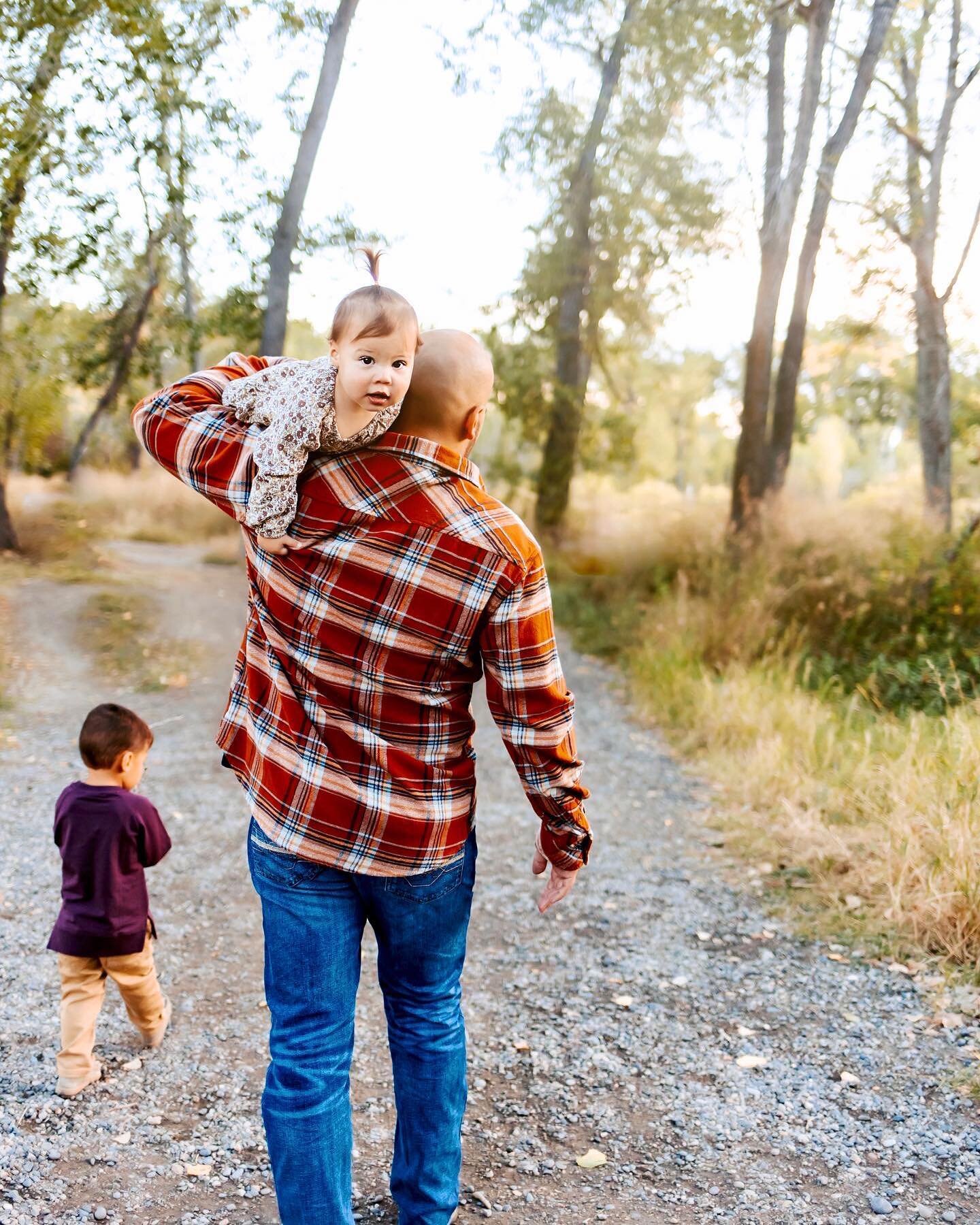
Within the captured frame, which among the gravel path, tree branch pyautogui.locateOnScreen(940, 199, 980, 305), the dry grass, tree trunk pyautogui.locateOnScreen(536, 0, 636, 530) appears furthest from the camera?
tree trunk pyautogui.locateOnScreen(536, 0, 636, 530)

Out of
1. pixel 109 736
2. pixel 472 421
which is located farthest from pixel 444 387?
pixel 109 736

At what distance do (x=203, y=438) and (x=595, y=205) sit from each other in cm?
1403

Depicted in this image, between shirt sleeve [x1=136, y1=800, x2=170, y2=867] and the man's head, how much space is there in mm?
1419

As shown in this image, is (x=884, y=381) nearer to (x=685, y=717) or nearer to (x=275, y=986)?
(x=685, y=717)

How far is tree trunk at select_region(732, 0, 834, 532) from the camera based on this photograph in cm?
960

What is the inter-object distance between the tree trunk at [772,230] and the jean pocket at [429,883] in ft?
26.8

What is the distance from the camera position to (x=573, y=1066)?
306 centimetres

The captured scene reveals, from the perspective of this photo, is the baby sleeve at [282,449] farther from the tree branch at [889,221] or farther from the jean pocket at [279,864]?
the tree branch at [889,221]

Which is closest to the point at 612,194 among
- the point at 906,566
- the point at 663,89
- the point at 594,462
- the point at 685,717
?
the point at 663,89

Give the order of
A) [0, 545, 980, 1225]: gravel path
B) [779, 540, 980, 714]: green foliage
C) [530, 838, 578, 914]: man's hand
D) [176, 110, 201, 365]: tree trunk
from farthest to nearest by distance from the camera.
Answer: [176, 110, 201, 365]: tree trunk < [779, 540, 980, 714]: green foliage < [0, 545, 980, 1225]: gravel path < [530, 838, 578, 914]: man's hand

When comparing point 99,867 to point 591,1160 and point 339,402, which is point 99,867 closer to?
point 591,1160

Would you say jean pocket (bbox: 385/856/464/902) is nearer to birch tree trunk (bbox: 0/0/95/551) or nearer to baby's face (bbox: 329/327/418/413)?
baby's face (bbox: 329/327/418/413)

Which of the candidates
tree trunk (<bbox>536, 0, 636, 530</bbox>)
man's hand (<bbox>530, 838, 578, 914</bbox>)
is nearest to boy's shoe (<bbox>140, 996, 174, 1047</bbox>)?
man's hand (<bbox>530, 838, 578, 914</bbox>)

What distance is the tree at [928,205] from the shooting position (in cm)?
1155
